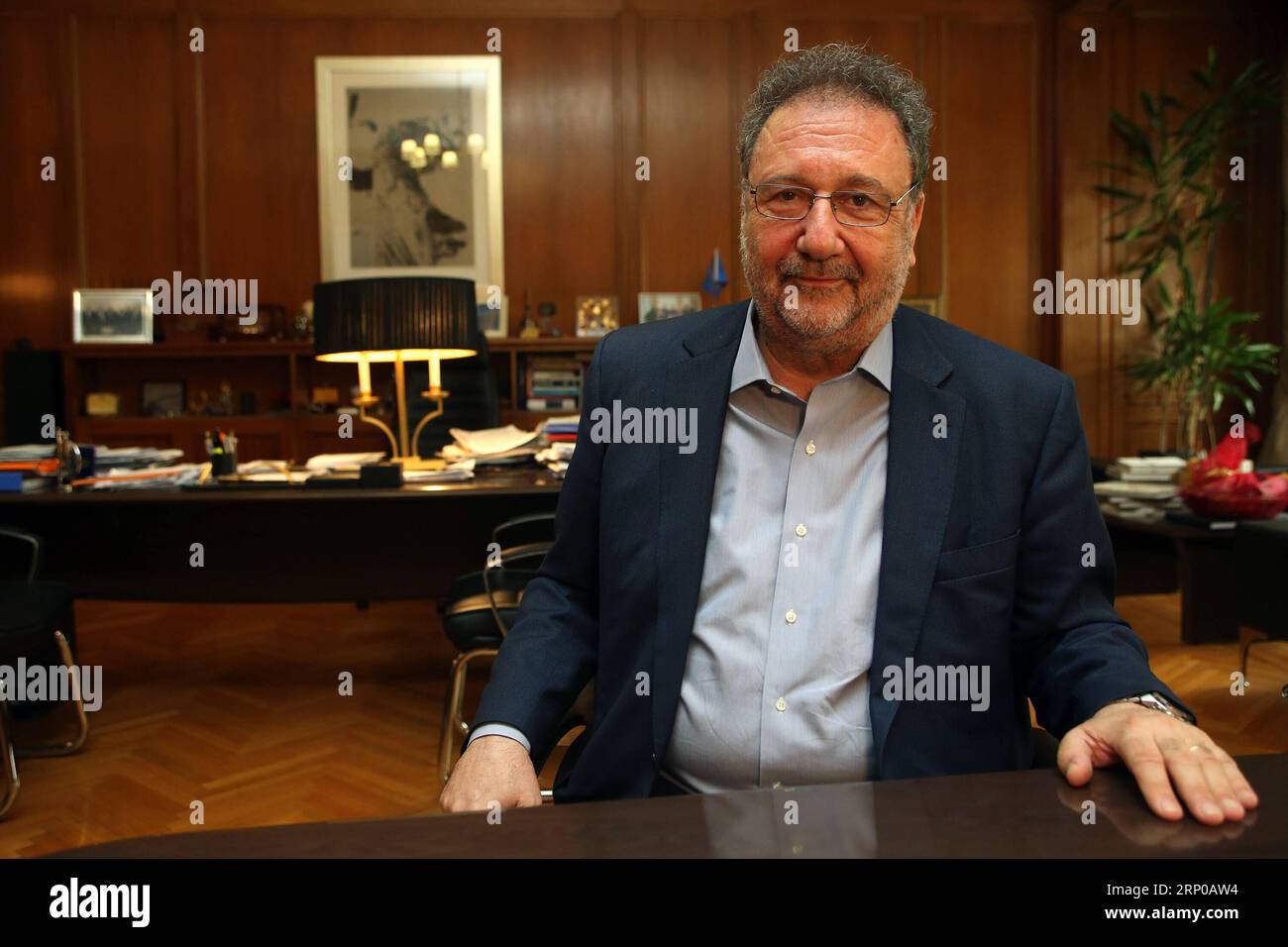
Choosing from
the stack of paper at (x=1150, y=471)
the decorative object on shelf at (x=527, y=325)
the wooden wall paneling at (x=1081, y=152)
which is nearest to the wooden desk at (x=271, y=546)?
the stack of paper at (x=1150, y=471)

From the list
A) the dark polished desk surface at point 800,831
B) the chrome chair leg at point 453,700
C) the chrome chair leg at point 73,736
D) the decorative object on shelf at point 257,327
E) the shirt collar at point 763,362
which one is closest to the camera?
the dark polished desk surface at point 800,831

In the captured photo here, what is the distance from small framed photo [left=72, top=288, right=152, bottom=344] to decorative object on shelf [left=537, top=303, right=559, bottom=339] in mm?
2752

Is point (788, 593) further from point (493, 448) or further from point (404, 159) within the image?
point (404, 159)

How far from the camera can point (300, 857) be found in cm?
66

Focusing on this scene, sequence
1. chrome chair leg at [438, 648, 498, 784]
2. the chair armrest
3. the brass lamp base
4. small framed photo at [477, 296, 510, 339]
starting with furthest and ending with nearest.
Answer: small framed photo at [477, 296, 510, 339]
the brass lamp base
the chair armrest
chrome chair leg at [438, 648, 498, 784]

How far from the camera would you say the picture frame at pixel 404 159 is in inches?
280

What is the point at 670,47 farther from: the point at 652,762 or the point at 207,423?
the point at 652,762

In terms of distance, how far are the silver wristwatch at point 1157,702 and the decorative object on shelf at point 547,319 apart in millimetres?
6404

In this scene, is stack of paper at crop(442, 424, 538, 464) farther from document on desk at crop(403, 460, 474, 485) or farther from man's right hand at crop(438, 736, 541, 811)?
man's right hand at crop(438, 736, 541, 811)

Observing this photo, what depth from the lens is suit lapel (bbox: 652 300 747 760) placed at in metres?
1.30

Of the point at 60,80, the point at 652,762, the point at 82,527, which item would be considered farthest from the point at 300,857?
the point at 60,80

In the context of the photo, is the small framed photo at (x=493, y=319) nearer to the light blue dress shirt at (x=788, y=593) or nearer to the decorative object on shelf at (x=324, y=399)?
the decorative object on shelf at (x=324, y=399)

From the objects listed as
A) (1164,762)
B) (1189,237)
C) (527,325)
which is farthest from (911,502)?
(1189,237)

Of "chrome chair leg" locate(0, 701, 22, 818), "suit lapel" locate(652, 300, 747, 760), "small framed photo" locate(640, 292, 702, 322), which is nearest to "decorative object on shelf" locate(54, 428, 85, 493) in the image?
"chrome chair leg" locate(0, 701, 22, 818)
